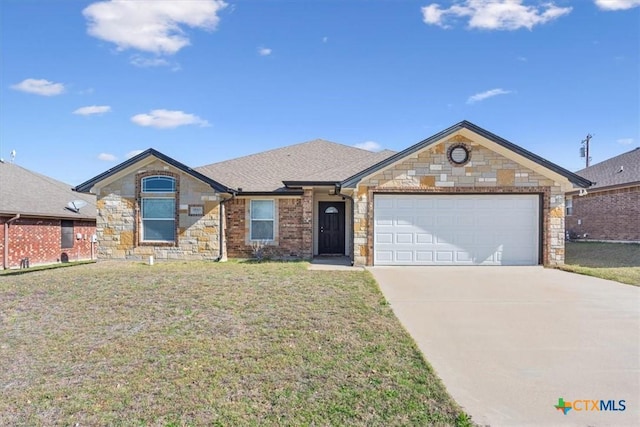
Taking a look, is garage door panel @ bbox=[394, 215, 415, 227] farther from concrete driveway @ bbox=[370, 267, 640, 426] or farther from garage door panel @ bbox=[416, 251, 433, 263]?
concrete driveway @ bbox=[370, 267, 640, 426]

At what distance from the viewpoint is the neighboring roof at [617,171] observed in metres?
16.5

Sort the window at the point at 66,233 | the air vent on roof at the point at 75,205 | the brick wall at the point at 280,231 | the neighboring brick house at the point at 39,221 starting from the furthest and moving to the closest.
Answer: the air vent on roof at the point at 75,205
the window at the point at 66,233
the neighboring brick house at the point at 39,221
the brick wall at the point at 280,231

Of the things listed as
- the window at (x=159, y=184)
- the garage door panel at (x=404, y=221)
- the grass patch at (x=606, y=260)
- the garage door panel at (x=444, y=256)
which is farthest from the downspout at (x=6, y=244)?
the grass patch at (x=606, y=260)

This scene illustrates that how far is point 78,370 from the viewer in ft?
14.3

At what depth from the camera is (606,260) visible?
13.3m

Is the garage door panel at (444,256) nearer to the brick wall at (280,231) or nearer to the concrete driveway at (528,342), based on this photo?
the concrete driveway at (528,342)

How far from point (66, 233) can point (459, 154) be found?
61.8 feet

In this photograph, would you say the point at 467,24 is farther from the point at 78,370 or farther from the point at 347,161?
the point at 78,370

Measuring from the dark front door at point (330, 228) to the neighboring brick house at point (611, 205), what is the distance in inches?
356

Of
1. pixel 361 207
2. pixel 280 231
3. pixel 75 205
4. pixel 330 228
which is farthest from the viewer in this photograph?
pixel 75 205

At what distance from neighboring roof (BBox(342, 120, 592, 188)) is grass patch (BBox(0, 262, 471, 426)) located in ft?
15.3

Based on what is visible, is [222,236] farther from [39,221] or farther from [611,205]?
[611,205]

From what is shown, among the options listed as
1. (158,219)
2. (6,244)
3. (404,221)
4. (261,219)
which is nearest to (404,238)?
(404,221)

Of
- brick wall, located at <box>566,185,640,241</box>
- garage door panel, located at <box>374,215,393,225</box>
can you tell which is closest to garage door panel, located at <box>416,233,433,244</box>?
garage door panel, located at <box>374,215,393,225</box>
